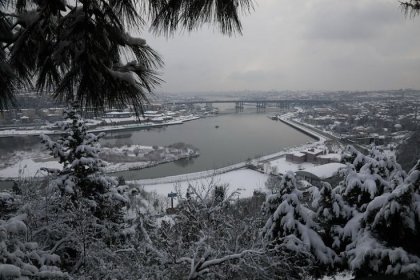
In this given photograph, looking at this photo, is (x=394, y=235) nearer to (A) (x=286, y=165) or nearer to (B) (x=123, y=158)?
(A) (x=286, y=165)

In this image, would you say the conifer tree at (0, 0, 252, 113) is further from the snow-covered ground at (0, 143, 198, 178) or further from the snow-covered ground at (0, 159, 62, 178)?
the snow-covered ground at (0, 159, 62, 178)

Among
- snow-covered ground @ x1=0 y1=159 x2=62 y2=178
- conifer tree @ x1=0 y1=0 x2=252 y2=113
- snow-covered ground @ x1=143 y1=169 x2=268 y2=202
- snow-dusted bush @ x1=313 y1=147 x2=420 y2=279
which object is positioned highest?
conifer tree @ x1=0 y1=0 x2=252 y2=113

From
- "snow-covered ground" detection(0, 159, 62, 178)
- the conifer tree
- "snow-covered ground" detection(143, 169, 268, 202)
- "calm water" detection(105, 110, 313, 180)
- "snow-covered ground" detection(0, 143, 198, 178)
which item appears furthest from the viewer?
"calm water" detection(105, 110, 313, 180)

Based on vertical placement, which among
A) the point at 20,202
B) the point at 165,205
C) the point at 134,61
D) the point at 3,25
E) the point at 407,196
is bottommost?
the point at 165,205

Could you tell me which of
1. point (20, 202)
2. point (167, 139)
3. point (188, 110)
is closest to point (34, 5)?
point (20, 202)

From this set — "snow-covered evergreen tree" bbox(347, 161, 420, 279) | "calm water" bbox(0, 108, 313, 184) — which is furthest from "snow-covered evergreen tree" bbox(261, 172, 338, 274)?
"calm water" bbox(0, 108, 313, 184)

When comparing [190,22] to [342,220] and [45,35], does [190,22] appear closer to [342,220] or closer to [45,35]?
[45,35]

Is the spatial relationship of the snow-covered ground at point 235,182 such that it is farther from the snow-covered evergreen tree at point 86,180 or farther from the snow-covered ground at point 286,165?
the snow-covered evergreen tree at point 86,180

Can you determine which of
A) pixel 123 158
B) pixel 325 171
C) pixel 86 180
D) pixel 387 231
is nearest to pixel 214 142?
pixel 123 158
